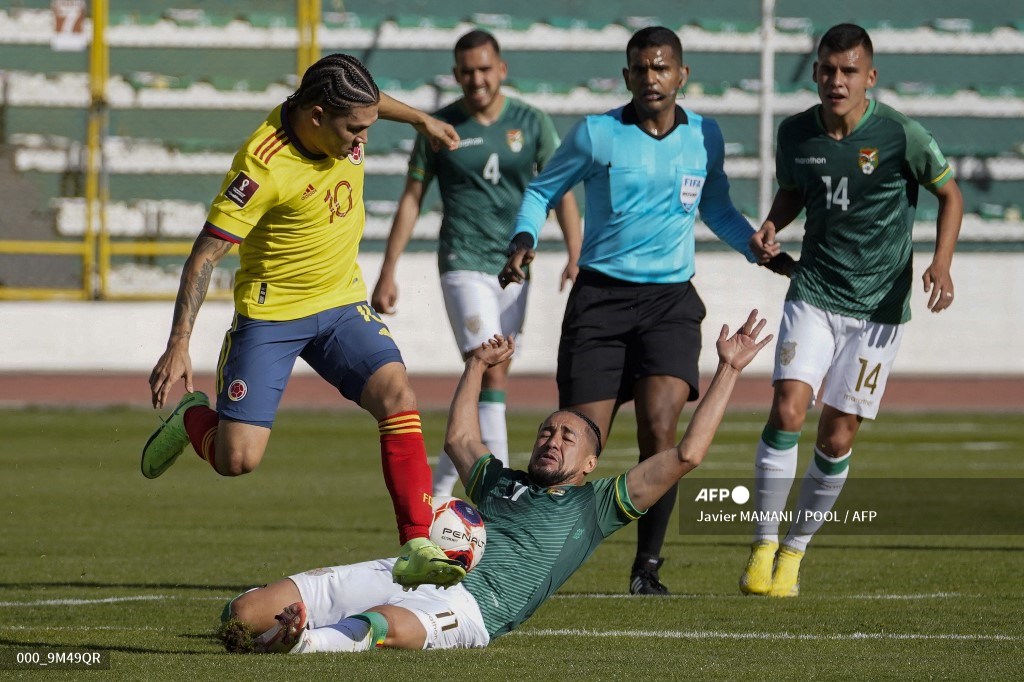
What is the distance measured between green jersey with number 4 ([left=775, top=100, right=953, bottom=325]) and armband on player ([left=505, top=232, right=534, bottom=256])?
4.12 ft

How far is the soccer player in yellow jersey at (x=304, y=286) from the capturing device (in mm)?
6047

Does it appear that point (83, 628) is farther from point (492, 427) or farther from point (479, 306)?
point (479, 306)

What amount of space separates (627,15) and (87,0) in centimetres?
745

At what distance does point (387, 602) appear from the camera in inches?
236

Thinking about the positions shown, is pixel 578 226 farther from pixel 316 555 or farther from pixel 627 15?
pixel 627 15

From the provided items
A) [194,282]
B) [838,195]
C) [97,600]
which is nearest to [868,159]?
[838,195]

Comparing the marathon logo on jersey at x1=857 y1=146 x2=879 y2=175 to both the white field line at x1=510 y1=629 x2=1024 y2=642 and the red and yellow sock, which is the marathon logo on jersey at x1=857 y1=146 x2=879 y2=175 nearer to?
the white field line at x1=510 y1=629 x2=1024 y2=642

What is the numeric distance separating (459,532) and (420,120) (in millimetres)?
1816

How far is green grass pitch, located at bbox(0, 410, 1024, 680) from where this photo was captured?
18.0 ft

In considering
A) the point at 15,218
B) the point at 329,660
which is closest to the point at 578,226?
the point at 329,660

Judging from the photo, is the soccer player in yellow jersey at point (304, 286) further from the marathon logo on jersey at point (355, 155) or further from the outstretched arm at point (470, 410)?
the outstretched arm at point (470, 410)

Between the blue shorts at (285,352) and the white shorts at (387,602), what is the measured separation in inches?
32.0

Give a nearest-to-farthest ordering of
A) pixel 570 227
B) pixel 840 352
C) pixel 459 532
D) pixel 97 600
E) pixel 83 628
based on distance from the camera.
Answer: pixel 459 532 < pixel 83 628 < pixel 97 600 < pixel 840 352 < pixel 570 227

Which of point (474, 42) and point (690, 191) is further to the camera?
point (474, 42)
